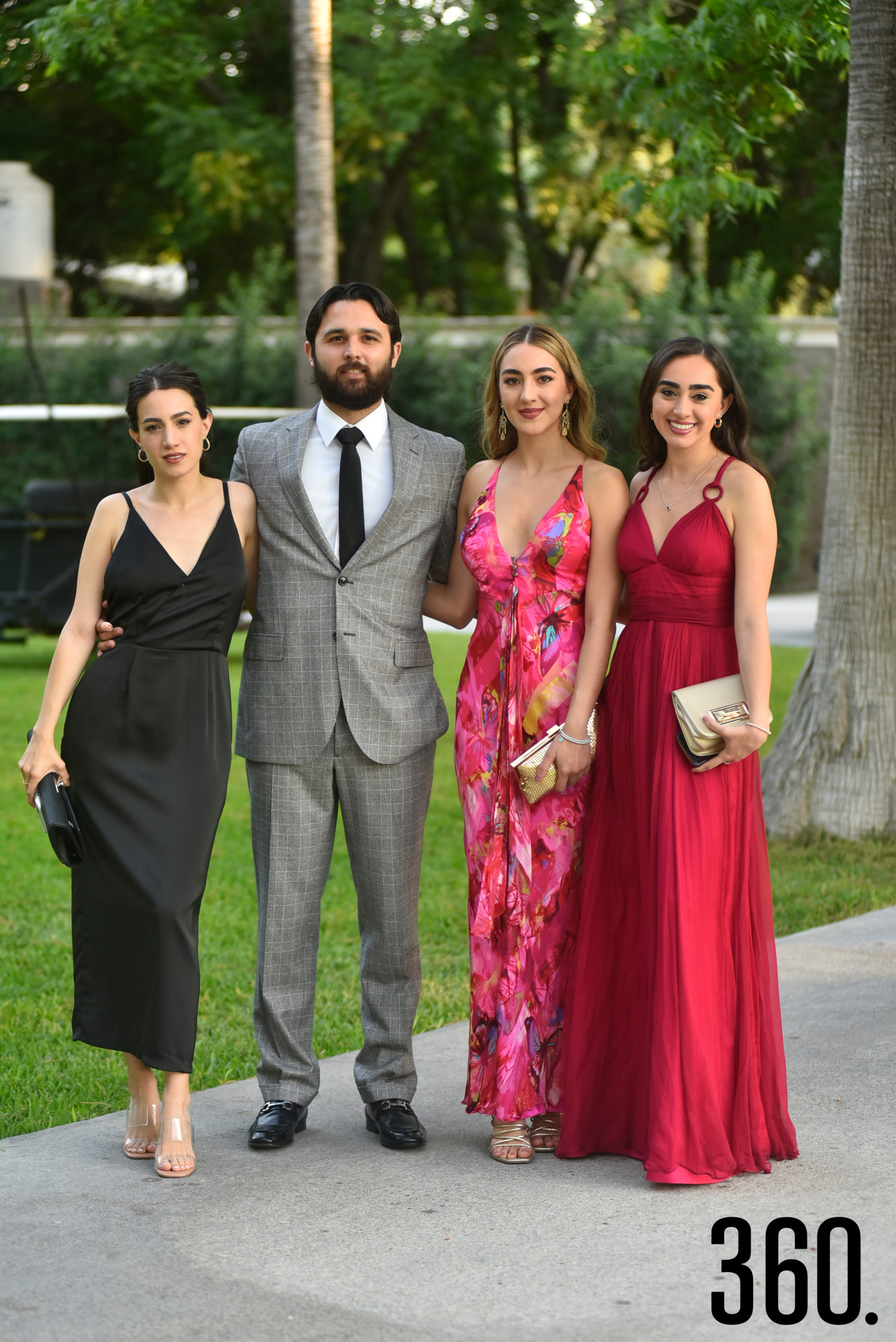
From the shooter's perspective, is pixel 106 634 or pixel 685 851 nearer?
pixel 685 851

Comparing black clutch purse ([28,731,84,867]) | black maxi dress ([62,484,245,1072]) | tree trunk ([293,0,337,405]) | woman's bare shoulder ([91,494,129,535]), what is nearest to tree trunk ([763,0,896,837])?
black maxi dress ([62,484,245,1072])

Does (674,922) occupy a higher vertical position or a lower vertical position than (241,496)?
lower

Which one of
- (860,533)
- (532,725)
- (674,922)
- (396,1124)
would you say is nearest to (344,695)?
(532,725)

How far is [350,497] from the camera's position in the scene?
163 inches

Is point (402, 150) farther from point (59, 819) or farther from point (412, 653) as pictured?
point (59, 819)

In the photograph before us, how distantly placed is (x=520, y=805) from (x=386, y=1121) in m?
0.93

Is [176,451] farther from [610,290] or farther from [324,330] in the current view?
[610,290]

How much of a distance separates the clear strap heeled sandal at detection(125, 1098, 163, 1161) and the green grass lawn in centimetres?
46

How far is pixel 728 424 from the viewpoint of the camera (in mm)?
4102

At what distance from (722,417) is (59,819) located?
6.62ft

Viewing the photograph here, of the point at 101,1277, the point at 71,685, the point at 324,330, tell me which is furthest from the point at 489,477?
the point at 101,1277

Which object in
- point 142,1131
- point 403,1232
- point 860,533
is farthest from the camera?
point 860,533

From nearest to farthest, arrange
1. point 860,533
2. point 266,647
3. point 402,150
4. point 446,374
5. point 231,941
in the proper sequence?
point 266,647 → point 231,941 → point 860,533 → point 446,374 → point 402,150

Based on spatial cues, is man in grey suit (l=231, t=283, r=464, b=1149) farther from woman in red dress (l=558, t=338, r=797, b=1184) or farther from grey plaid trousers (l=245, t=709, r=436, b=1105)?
woman in red dress (l=558, t=338, r=797, b=1184)
